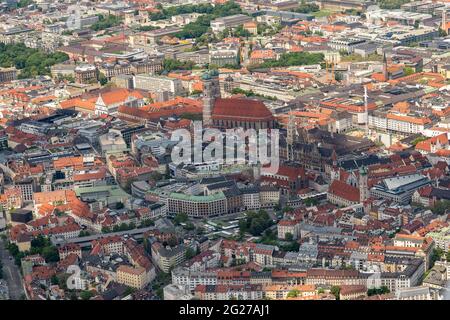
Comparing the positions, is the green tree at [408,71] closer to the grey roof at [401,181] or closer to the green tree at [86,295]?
the grey roof at [401,181]

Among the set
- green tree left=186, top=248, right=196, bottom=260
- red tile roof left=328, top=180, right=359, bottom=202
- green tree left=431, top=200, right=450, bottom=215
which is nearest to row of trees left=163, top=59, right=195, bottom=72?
red tile roof left=328, top=180, right=359, bottom=202

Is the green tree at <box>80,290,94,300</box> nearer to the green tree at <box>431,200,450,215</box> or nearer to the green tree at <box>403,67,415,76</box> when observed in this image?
the green tree at <box>431,200,450,215</box>

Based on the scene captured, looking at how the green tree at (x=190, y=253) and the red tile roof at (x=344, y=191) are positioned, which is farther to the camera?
the red tile roof at (x=344, y=191)

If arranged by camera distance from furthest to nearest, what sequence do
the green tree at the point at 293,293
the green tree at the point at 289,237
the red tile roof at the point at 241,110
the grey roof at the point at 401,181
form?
the red tile roof at the point at 241,110 → the grey roof at the point at 401,181 → the green tree at the point at 289,237 → the green tree at the point at 293,293

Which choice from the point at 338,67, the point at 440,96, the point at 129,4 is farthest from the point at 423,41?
the point at 129,4

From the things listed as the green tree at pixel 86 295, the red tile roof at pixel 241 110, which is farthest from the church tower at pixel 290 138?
the green tree at pixel 86 295

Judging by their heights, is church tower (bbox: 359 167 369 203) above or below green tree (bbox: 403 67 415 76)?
above

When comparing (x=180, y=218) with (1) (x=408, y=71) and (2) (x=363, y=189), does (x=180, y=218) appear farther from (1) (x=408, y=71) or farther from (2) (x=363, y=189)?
(1) (x=408, y=71)
